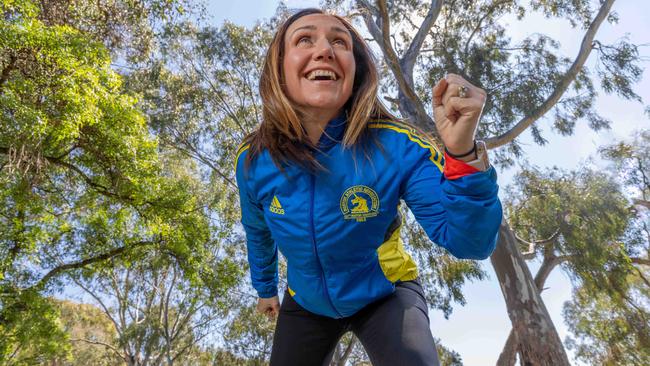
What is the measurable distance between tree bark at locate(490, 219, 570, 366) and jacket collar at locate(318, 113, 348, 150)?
6370 millimetres

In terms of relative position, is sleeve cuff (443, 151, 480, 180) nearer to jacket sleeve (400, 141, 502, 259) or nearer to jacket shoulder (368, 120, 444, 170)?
jacket sleeve (400, 141, 502, 259)

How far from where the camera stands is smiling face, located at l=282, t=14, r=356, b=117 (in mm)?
1365

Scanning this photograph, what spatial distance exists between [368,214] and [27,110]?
16.9 feet

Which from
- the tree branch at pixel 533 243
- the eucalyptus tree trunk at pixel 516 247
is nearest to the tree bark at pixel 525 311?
the eucalyptus tree trunk at pixel 516 247

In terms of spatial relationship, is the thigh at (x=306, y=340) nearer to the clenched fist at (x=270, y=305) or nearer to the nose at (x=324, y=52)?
the clenched fist at (x=270, y=305)

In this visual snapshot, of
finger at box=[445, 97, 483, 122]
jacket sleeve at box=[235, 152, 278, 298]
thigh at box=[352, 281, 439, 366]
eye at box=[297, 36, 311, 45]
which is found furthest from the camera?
jacket sleeve at box=[235, 152, 278, 298]

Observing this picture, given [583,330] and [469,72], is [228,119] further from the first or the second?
[583,330]

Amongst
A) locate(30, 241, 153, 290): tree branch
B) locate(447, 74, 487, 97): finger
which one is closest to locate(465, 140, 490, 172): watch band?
locate(447, 74, 487, 97): finger

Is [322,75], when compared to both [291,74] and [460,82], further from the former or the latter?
[460,82]

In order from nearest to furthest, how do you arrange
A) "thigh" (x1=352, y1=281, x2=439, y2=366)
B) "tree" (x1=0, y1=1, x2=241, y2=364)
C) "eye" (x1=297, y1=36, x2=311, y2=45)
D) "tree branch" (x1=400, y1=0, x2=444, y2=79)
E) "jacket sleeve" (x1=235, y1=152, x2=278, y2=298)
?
"thigh" (x1=352, y1=281, x2=439, y2=366), "eye" (x1=297, y1=36, x2=311, y2=45), "jacket sleeve" (x1=235, y1=152, x2=278, y2=298), "tree" (x1=0, y1=1, x2=241, y2=364), "tree branch" (x1=400, y1=0, x2=444, y2=79)

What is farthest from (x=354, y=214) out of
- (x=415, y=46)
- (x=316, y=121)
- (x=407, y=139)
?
(x=415, y=46)

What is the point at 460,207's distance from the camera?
97 centimetres

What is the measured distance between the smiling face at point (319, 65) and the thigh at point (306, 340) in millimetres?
700

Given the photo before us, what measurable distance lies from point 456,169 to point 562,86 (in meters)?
8.80
